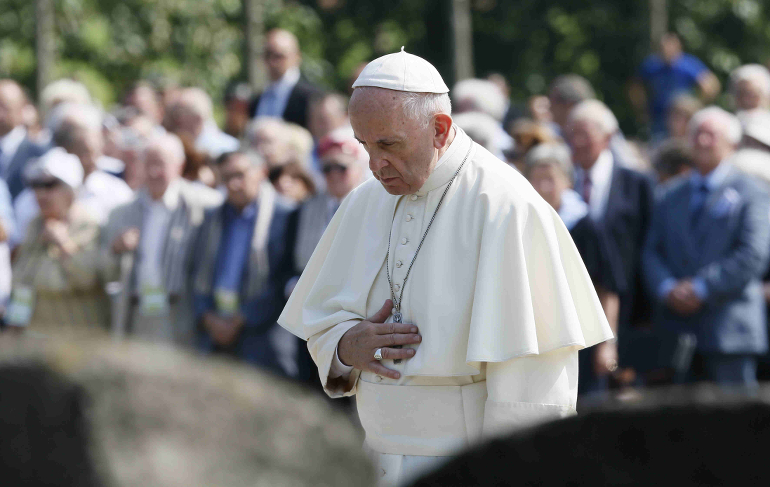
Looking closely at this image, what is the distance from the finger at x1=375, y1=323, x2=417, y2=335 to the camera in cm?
345

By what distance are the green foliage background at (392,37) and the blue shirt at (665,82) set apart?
4219mm

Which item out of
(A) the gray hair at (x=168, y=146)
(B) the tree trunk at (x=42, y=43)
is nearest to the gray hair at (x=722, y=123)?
(A) the gray hair at (x=168, y=146)

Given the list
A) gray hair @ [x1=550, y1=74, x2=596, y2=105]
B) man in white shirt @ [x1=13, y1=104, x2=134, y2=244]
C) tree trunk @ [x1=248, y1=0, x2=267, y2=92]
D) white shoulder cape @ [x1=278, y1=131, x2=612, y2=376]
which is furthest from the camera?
tree trunk @ [x1=248, y1=0, x2=267, y2=92]

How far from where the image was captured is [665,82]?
1293 cm

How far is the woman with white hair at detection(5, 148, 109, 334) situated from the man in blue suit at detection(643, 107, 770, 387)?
3571 millimetres

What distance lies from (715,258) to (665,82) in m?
6.31

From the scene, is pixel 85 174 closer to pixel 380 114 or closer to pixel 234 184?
pixel 234 184

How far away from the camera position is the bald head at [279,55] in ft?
31.8

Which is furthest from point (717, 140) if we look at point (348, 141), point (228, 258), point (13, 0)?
point (13, 0)

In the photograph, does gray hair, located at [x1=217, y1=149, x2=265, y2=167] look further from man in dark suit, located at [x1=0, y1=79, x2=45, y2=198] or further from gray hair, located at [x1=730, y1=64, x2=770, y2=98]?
gray hair, located at [x1=730, y1=64, x2=770, y2=98]

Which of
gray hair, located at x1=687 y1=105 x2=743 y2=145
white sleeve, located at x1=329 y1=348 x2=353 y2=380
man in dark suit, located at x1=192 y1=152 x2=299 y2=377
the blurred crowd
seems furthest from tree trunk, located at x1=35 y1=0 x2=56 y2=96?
white sleeve, located at x1=329 y1=348 x2=353 y2=380

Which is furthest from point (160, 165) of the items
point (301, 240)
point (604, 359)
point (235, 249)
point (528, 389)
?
point (528, 389)

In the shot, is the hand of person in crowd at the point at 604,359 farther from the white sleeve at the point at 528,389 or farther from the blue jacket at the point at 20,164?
the blue jacket at the point at 20,164

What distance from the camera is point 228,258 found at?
7.37 metres
